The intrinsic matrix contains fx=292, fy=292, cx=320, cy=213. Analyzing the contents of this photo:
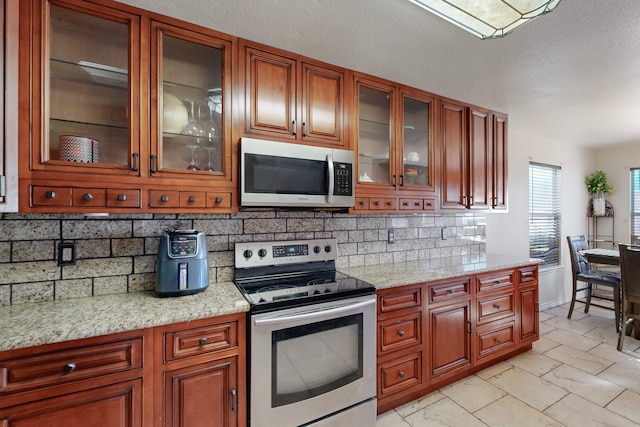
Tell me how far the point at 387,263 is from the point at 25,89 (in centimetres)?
246

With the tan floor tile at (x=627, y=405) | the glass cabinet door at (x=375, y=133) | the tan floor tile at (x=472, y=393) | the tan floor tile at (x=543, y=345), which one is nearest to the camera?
the tan floor tile at (x=627, y=405)

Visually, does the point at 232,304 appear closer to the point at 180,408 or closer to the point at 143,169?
the point at 180,408

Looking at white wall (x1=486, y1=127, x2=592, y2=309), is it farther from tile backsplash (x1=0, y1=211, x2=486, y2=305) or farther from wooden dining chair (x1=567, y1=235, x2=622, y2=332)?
tile backsplash (x1=0, y1=211, x2=486, y2=305)

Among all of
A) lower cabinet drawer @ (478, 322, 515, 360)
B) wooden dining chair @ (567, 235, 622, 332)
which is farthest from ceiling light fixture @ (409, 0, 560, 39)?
wooden dining chair @ (567, 235, 622, 332)

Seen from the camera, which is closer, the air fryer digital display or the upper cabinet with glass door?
the upper cabinet with glass door

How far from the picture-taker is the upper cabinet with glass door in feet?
4.21

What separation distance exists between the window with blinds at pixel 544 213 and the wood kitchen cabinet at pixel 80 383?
459 centimetres

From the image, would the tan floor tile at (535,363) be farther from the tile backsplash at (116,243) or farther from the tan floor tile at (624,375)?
the tile backsplash at (116,243)

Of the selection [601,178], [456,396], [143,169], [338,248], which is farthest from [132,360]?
[601,178]

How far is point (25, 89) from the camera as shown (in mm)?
1240

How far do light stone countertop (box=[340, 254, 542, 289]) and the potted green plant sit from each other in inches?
122

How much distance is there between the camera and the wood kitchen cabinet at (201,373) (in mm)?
1296

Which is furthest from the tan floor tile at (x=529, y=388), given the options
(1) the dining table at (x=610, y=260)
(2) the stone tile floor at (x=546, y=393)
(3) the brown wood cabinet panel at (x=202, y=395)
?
(3) the brown wood cabinet panel at (x=202, y=395)

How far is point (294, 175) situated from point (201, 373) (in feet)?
3.75
